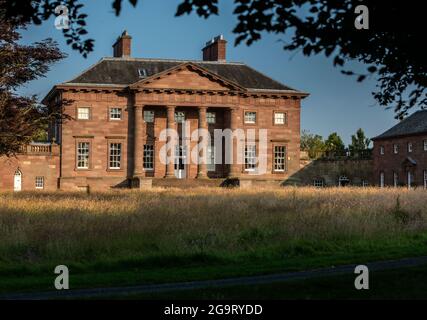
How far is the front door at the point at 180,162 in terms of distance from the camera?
60531 millimetres

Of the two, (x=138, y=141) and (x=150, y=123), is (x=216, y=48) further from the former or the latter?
(x=138, y=141)

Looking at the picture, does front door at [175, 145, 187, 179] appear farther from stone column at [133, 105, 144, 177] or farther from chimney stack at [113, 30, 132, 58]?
chimney stack at [113, 30, 132, 58]

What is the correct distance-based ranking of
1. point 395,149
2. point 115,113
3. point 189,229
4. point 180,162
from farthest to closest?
point 395,149
point 180,162
point 115,113
point 189,229

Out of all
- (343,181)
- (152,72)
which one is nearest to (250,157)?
(343,181)

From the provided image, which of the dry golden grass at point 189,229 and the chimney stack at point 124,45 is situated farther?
the chimney stack at point 124,45

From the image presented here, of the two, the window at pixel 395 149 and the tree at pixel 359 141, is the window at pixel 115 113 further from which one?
the tree at pixel 359 141

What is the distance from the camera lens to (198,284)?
12.1 m

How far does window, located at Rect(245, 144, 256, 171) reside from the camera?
6159 centimetres

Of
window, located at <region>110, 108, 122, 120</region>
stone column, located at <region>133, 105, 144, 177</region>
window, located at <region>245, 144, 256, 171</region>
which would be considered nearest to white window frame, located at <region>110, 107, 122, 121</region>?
window, located at <region>110, 108, 122, 120</region>

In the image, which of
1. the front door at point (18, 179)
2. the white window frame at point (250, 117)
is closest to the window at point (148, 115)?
the white window frame at point (250, 117)

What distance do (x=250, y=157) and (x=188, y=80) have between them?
28.9 feet

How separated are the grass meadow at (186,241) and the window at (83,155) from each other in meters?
34.7

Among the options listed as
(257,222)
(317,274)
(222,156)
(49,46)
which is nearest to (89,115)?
(222,156)

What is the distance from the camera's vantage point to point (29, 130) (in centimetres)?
3086
